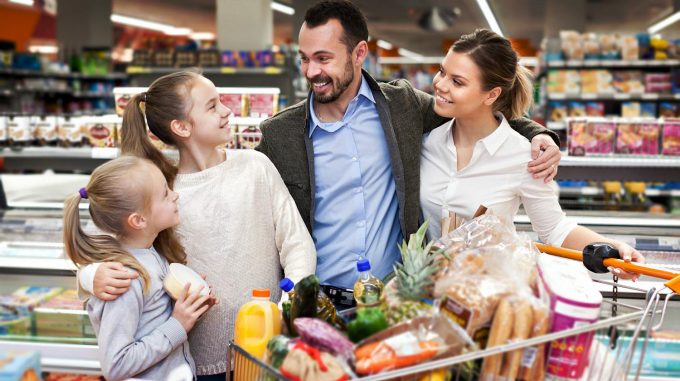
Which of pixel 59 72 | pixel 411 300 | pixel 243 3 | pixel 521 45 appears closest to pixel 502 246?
pixel 411 300

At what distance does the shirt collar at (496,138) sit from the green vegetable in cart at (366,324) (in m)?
0.99

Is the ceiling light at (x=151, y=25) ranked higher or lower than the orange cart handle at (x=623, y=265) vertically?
higher

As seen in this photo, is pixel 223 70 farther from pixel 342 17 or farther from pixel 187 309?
pixel 187 309

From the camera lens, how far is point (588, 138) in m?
4.36

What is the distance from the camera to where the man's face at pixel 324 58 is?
2145mm

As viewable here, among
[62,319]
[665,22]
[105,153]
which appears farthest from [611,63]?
[665,22]

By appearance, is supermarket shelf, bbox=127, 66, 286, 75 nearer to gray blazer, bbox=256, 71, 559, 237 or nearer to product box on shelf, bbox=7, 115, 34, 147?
product box on shelf, bbox=7, 115, 34, 147

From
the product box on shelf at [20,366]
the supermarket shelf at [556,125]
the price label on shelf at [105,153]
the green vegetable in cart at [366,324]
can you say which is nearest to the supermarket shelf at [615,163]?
the price label on shelf at [105,153]

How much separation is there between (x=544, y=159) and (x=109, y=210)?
1.20m

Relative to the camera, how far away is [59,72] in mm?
13766

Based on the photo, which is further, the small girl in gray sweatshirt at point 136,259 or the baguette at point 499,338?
the small girl in gray sweatshirt at point 136,259

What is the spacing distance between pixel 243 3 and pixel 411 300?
30.5 ft

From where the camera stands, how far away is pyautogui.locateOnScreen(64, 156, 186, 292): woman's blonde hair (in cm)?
177

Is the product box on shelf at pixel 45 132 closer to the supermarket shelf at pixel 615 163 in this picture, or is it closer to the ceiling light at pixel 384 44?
the supermarket shelf at pixel 615 163
